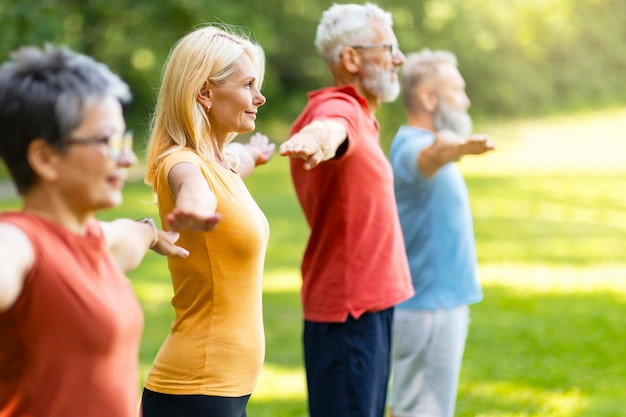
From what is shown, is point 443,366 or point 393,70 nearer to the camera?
point 393,70

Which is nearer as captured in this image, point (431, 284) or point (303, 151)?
point (303, 151)

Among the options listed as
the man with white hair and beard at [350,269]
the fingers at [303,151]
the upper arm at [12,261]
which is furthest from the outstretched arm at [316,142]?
the upper arm at [12,261]

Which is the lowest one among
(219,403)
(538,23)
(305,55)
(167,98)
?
(219,403)

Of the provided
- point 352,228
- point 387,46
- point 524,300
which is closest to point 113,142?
point 352,228

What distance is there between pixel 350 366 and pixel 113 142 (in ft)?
6.74

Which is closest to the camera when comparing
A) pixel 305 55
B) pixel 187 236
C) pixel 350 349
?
pixel 187 236

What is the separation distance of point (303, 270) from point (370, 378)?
19.7 inches

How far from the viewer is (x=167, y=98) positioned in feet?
10.1

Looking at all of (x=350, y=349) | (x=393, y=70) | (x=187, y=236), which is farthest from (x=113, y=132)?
(x=393, y=70)

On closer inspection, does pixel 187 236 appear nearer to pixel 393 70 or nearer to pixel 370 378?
pixel 370 378

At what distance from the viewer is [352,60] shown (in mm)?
4316

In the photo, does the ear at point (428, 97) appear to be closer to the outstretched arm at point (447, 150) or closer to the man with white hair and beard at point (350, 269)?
the outstretched arm at point (447, 150)

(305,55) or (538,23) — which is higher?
(538,23)

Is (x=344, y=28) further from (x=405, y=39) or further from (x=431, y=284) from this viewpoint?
(x=405, y=39)
